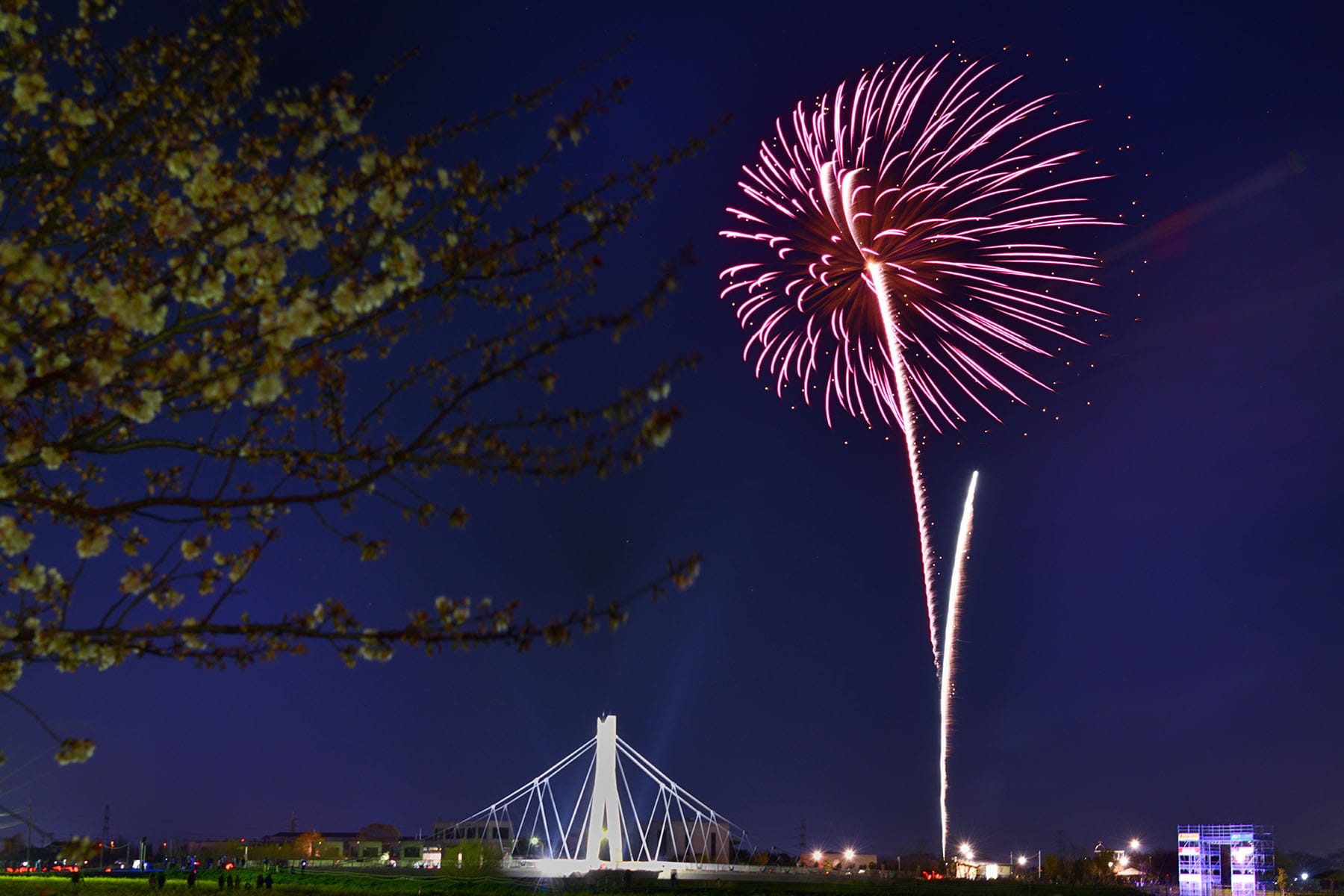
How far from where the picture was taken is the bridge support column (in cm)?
5884

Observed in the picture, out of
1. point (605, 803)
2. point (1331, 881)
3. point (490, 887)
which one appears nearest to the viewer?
point (490, 887)

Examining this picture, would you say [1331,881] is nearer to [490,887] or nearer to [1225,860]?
[1225,860]

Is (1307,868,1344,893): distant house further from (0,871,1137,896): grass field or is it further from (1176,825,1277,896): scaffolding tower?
(0,871,1137,896): grass field

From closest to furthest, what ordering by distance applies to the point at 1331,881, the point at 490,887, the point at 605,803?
the point at 490,887, the point at 605,803, the point at 1331,881

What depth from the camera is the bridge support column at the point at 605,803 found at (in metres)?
58.8

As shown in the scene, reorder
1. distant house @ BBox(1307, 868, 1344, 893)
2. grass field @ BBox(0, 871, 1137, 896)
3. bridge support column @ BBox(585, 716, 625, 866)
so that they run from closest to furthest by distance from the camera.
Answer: grass field @ BBox(0, 871, 1137, 896) → bridge support column @ BBox(585, 716, 625, 866) → distant house @ BBox(1307, 868, 1344, 893)

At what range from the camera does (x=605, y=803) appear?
60.1 meters

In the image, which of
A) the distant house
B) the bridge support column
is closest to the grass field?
the bridge support column

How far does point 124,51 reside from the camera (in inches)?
191

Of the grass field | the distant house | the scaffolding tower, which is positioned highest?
the grass field

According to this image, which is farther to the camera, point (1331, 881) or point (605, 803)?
point (1331, 881)

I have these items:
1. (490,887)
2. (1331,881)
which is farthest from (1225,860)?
(490,887)

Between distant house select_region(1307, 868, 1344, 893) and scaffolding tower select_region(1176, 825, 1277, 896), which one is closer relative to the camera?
scaffolding tower select_region(1176, 825, 1277, 896)

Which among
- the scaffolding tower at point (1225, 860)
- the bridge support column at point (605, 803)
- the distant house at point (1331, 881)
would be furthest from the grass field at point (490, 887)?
the distant house at point (1331, 881)
